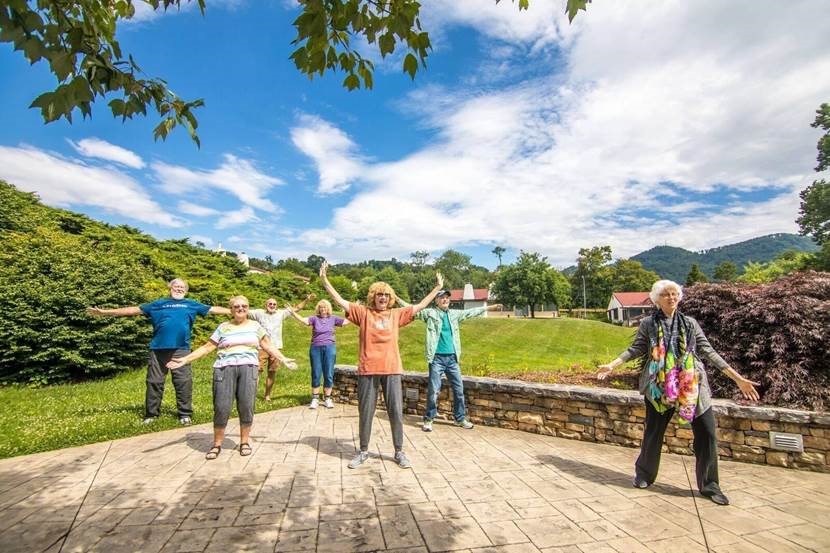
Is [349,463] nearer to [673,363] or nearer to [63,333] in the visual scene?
[673,363]

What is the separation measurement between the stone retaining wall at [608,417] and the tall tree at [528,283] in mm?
41106

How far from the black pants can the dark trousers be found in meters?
5.78

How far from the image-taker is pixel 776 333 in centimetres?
484

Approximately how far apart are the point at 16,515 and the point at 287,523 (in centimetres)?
215

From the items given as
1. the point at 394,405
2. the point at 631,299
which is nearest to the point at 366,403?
the point at 394,405

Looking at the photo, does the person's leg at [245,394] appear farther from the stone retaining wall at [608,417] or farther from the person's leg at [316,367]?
the stone retaining wall at [608,417]

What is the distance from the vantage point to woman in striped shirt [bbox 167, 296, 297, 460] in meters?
4.42

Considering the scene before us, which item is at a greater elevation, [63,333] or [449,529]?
[63,333]

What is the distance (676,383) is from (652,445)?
2.19 ft

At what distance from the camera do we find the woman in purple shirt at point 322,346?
22.2 feet

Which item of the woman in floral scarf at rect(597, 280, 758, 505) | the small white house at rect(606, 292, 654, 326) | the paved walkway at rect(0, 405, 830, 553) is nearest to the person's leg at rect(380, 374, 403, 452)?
the paved walkway at rect(0, 405, 830, 553)

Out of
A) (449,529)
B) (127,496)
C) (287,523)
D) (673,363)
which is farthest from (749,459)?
(127,496)

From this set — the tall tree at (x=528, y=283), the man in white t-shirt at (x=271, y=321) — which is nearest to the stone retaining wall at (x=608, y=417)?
the man in white t-shirt at (x=271, y=321)

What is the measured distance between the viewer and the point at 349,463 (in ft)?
14.0
